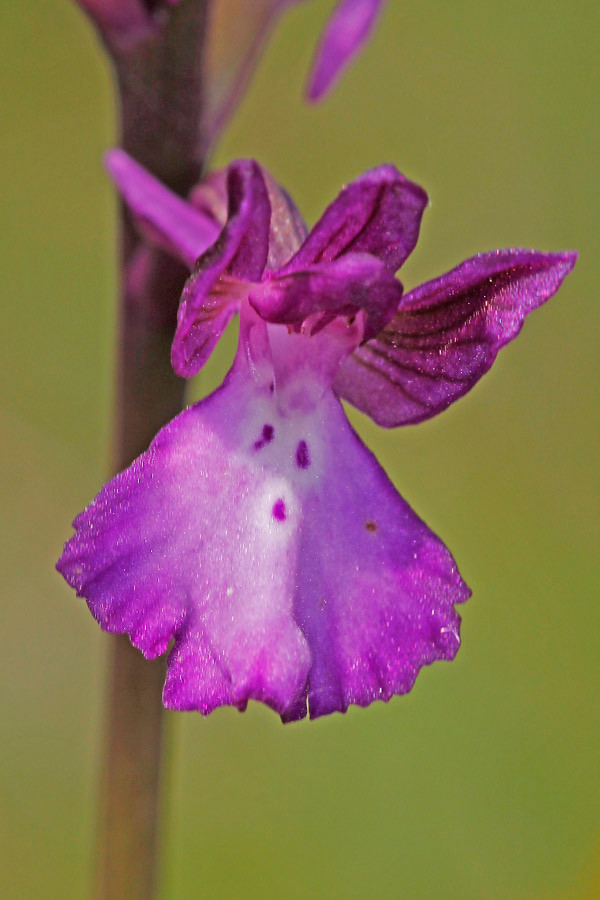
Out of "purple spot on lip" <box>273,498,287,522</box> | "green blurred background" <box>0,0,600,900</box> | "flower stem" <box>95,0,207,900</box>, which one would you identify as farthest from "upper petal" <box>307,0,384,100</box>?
"green blurred background" <box>0,0,600,900</box>

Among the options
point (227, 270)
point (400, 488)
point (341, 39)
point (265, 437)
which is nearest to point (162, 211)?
point (227, 270)

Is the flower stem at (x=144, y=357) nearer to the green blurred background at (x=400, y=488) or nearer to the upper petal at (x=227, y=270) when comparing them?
the upper petal at (x=227, y=270)

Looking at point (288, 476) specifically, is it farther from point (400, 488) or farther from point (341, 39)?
point (400, 488)

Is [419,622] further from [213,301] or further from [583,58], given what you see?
[583,58]

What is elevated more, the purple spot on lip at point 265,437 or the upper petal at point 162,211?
the upper petal at point 162,211

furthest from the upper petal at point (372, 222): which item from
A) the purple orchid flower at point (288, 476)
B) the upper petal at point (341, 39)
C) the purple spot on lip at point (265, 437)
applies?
the upper petal at point (341, 39)

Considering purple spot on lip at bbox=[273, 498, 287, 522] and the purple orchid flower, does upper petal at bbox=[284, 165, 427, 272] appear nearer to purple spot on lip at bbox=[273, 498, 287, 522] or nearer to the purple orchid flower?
the purple orchid flower
